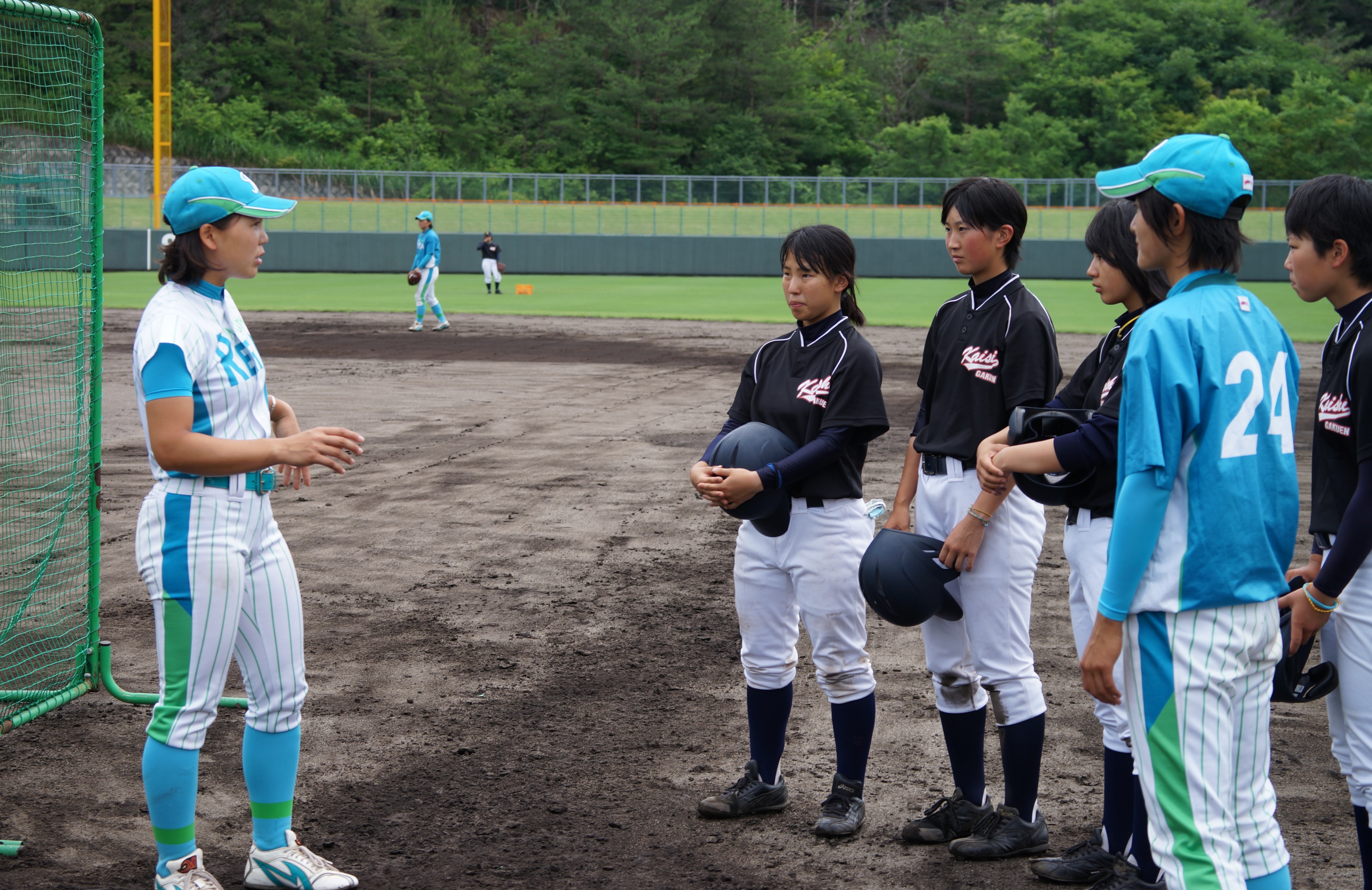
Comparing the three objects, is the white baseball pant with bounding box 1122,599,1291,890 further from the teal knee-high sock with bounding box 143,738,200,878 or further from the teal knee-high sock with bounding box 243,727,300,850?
the teal knee-high sock with bounding box 143,738,200,878

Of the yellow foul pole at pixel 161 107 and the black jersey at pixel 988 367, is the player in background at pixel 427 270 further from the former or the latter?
the black jersey at pixel 988 367

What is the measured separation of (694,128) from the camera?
220 feet

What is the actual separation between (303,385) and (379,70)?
60.8 meters

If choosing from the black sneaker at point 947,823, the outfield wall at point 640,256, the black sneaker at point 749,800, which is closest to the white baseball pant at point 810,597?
the black sneaker at point 749,800


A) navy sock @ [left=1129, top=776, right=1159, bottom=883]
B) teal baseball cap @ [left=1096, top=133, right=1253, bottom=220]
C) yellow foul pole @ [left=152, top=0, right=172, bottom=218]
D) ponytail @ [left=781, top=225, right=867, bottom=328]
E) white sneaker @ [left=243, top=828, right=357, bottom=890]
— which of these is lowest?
white sneaker @ [left=243, top=828, right=357, bottom=890]

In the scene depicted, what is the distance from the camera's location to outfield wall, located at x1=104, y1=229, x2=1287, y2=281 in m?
42.4

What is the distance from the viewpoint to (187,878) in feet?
11.8

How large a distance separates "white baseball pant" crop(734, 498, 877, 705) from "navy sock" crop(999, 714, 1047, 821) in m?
0.51

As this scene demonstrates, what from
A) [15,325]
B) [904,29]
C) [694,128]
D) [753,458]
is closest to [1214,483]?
[753,458]

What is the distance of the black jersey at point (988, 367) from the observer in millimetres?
3916

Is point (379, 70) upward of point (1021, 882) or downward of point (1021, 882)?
upward

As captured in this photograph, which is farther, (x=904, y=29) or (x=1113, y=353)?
(x=904, y=29)

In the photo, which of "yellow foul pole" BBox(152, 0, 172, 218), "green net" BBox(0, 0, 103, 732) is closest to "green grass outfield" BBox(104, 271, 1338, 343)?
"yellow foul pole" BBox(152, 0, 172, 218)

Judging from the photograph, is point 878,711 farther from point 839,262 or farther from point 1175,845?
point 1175,845
